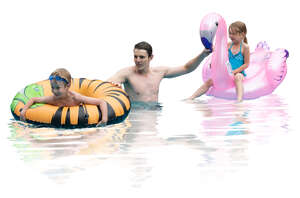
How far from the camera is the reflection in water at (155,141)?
516 centimetres

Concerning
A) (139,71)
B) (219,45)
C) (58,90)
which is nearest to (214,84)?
(219,45)

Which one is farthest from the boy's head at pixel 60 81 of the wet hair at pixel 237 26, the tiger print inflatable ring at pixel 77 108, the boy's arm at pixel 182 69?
the wet hair at pixel 237 26

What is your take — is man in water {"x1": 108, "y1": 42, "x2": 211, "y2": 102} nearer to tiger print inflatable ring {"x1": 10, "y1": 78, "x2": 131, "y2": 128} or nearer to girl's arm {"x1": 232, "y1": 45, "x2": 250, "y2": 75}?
tiger print inflatable ring {"x1": 10, "y1": 78, "x2": 131, "y2": 128}

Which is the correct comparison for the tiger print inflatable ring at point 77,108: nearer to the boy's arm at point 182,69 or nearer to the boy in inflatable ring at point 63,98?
the boy in inflatable ring at point 63,98

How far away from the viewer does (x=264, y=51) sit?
8.75 m

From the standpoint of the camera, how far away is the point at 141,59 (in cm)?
728

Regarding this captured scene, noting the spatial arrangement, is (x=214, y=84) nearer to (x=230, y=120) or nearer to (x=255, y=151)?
(x=230, y=120)

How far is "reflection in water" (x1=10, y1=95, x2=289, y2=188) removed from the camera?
516cm

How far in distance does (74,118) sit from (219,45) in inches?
91.4

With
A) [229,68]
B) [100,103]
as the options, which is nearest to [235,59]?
[229,68]

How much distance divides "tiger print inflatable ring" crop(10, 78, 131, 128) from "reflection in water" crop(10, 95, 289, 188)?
0.29 feet

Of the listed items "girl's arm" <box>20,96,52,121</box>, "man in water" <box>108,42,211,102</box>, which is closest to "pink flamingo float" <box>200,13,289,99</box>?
"man in water" <box>108,42,211,102</box>

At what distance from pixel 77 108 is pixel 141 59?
1.27 metres

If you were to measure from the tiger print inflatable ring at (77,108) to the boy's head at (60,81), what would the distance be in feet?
0.54
